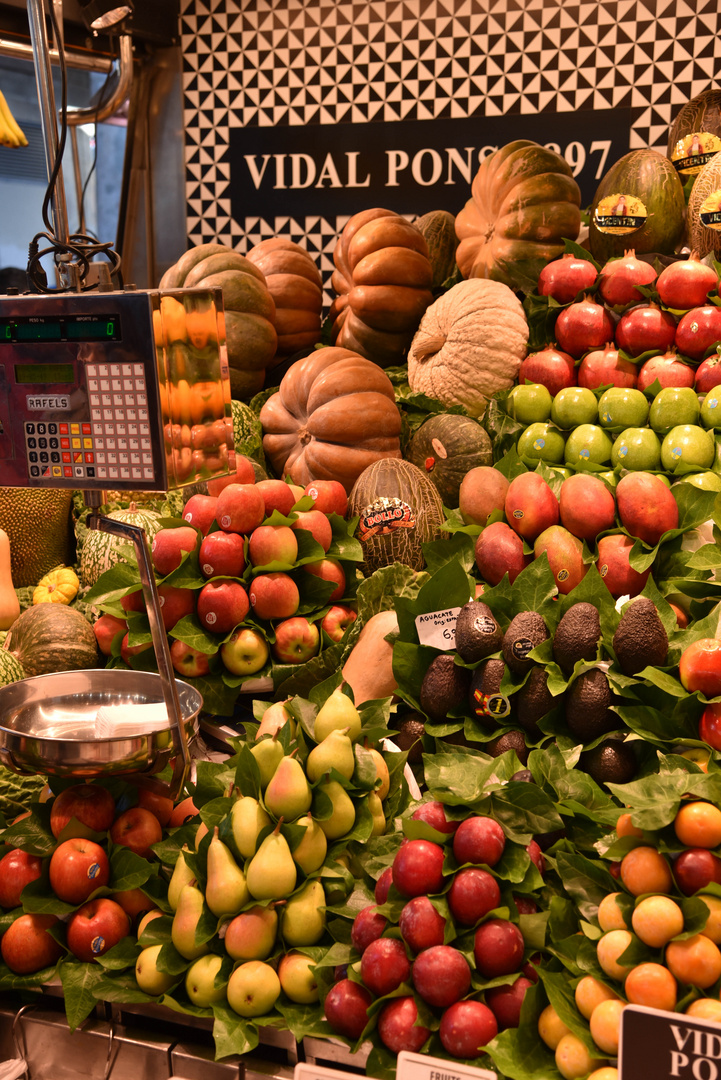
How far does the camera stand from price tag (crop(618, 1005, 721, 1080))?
3.32 feet

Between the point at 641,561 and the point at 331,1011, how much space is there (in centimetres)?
119

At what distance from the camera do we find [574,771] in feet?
4.93

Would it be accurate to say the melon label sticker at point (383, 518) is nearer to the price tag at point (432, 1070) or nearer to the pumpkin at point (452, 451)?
the pumpkin at point (452, 451)

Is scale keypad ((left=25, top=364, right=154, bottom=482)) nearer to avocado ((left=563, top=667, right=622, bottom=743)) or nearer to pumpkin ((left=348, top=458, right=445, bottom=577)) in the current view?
avocado ((left=563, top=667, right=622, bottom=743))

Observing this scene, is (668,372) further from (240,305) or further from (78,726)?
(78,726)

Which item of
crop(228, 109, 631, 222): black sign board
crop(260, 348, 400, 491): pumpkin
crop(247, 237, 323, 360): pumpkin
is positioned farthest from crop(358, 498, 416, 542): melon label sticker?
crop(228, 109, 631, 222): black sign board

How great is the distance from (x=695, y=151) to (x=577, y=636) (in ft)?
7.51

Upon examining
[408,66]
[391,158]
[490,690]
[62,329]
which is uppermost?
[408,66]

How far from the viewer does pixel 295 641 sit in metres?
2.02

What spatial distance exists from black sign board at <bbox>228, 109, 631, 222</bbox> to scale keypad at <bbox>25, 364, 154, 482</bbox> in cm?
365

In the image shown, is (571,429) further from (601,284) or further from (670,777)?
(670,777)

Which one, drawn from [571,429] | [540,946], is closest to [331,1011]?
[540,946]

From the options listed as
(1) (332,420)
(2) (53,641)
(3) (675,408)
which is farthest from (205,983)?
(3) (675,408)

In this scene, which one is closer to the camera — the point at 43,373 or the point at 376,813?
the point at 43,373
